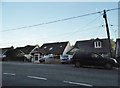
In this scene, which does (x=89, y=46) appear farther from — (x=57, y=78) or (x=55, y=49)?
(x=57, y=78)

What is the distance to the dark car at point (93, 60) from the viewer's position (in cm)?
2462

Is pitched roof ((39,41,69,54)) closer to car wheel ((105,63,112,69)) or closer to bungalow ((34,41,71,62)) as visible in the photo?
bungalow ((34,41,71,62))

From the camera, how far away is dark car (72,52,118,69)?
80.8 feet

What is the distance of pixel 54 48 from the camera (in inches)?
2798

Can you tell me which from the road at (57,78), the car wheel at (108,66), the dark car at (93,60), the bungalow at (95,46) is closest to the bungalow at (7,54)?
the bungalow at (95,46)

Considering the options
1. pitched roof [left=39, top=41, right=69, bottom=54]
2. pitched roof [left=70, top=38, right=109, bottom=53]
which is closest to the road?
pitched roof [left=70, top=38, right=109, bottom=53]

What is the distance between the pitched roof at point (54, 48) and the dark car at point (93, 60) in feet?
133

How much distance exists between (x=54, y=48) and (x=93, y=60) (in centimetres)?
4558

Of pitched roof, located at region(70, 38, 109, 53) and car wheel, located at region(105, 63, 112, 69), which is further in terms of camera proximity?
pitched roof, located at region(70, 38, 109, 53)

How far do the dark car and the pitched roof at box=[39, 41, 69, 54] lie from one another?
40679 mm

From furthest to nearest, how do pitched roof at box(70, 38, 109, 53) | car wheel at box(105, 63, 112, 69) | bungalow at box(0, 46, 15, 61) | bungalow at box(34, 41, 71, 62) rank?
bungalow at box(34, 41, 71, 62)
bungalow at box(0, 46, 15, 61)
pitched roof at box(70, 38, 109, 53)
car wheel at box(105, 63, 112, 69)

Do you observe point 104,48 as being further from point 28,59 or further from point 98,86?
point 98,86

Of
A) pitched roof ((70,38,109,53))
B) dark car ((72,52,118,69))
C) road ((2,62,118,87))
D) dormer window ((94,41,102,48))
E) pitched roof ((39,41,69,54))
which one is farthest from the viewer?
pitched roof ((39,41,69,54))

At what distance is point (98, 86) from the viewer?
39.2 feet
